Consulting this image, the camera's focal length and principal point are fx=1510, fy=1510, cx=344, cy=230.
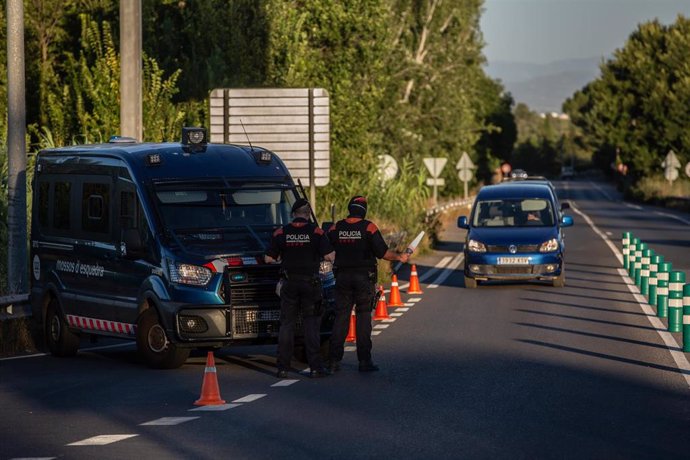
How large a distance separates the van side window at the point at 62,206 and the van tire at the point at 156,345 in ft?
7.87

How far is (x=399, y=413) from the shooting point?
1193 cm

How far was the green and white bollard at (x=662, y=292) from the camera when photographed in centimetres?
2121

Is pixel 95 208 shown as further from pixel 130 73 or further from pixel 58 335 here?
pixel 130 73

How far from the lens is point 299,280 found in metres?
14.5

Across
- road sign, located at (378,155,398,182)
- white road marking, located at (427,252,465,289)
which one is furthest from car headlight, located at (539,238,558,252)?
road sign, located at (378,155,398,182)

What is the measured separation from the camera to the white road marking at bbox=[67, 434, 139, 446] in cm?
1055

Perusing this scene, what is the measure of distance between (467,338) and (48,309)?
4.97 m

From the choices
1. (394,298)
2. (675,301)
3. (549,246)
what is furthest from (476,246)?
(675,301)

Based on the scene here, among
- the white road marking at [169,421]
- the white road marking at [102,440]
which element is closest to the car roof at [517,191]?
the white road marking at [169,421]

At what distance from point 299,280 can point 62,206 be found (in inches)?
166

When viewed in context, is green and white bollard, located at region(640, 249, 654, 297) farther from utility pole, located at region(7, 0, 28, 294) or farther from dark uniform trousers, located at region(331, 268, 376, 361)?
dark uniform trousers, located at region(331, 268, 376, 361)

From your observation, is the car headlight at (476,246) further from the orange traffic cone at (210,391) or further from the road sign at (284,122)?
the orange traffic cone at (210,391)

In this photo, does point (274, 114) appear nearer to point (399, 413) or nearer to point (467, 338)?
point (467, 338)

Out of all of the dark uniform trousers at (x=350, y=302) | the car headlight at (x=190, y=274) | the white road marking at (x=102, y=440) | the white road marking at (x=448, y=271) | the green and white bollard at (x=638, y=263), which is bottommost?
the white road marking at (x=448, y=271)
